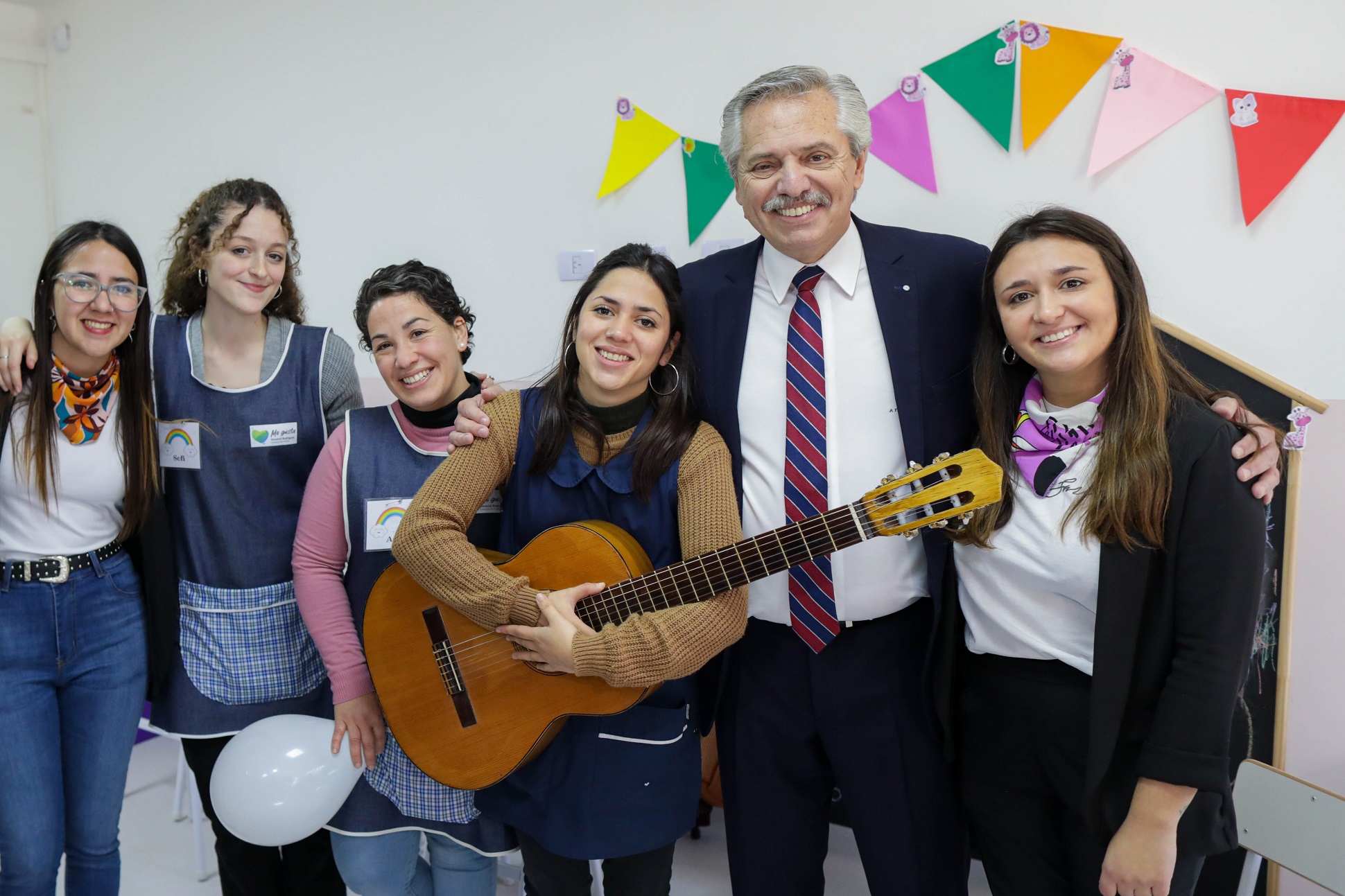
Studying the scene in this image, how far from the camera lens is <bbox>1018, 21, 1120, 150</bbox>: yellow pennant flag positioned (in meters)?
2.36

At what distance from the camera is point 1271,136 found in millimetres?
2199

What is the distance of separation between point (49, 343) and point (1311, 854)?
9.03ft

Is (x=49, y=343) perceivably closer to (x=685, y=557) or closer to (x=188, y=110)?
(x=685, y=557)

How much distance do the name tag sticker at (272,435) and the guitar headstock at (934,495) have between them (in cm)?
127

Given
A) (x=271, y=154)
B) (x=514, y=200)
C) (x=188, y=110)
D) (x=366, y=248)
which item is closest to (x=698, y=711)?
(x=514, y=200)

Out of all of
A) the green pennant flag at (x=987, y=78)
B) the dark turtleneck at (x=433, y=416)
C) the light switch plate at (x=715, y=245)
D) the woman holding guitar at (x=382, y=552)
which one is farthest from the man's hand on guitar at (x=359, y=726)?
the green pennant flag at (x=987, y=78)

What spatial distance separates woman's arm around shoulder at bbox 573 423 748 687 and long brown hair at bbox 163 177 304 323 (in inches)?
45.9

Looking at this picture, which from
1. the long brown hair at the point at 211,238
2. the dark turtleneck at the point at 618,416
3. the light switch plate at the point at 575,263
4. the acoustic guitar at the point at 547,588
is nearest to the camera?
the acoustic guitar at the point at 547,588

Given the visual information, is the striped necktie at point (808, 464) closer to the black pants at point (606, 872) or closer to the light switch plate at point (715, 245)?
the black pants at point (606, 872)

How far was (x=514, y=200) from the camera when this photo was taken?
11.1ft

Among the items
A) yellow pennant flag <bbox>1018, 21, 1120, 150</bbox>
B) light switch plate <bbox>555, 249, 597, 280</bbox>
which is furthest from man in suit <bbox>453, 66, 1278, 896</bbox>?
light switch plate <bbox>555, 249, 597, 280</bbox>

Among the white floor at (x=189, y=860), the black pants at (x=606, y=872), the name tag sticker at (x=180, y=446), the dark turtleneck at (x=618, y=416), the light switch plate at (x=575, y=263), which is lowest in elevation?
the white floor at (x=189, y=860)

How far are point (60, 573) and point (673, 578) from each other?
4.27 feet

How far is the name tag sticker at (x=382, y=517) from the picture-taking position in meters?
1.75
